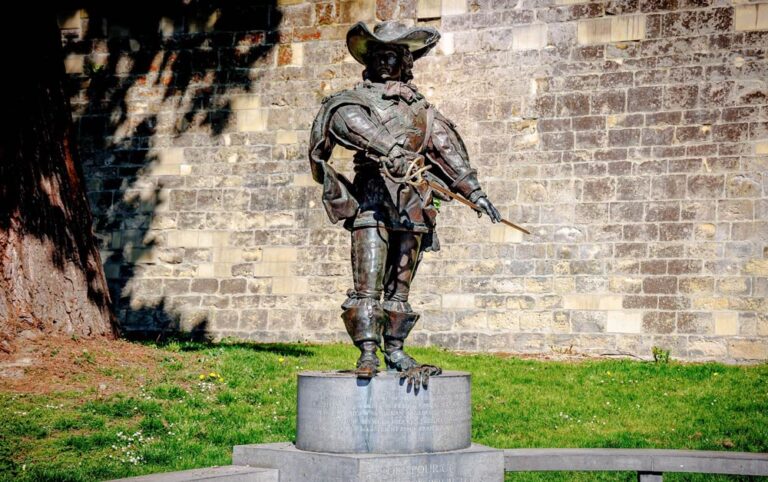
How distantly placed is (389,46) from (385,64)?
11cm

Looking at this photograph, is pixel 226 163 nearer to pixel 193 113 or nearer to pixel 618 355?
pixel 193 113

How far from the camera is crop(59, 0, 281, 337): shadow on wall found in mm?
13820

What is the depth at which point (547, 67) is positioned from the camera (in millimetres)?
12375

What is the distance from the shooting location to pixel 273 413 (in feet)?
27.6

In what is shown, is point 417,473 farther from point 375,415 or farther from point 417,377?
point 417,377

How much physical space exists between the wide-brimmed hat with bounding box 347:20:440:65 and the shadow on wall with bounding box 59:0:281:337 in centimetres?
809

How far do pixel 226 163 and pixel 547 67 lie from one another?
4.38 m

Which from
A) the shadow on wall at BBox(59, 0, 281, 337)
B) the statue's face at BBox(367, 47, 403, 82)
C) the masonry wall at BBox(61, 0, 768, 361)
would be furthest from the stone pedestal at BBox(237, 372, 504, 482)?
the shadow on wall at BBox(59, 0, 281, 337)

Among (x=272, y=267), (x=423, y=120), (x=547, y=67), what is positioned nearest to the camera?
(x=423, y=120)

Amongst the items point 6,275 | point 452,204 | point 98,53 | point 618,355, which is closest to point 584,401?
point 618,355

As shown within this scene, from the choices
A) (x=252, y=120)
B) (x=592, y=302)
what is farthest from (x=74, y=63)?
(x=592, y=302)

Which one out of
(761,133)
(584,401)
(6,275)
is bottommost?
(584,401)

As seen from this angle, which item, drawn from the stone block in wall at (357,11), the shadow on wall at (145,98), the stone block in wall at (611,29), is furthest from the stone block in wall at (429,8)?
the shadow on wall at (145,98)

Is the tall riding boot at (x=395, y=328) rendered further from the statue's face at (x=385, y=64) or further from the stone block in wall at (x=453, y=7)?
the stone block in wall at (x=453, y=7)
